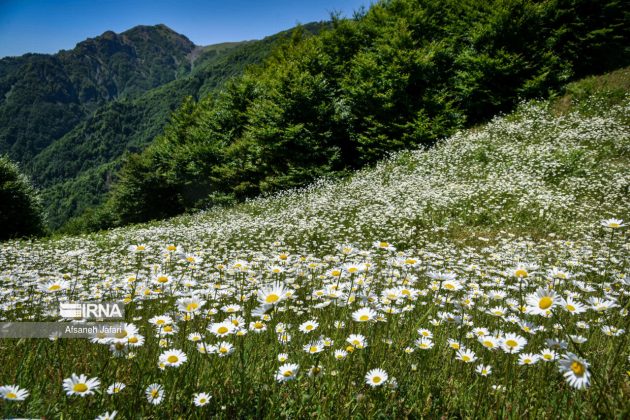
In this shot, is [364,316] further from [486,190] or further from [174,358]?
[486,190]

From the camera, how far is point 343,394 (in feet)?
6.58

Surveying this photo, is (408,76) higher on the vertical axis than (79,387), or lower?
higher

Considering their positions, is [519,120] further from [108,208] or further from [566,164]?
[108,208]

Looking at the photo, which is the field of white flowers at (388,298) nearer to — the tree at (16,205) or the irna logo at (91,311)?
the irna logo at (91,311)

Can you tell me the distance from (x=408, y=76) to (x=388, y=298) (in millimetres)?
18165

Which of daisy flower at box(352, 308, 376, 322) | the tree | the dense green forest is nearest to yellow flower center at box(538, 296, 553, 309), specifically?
daisy flower at box(352, 308, 376, 322)

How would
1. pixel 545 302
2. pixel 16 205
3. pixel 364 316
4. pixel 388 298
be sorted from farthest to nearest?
pixel 16 205 → pixel 388 298 → pixel 364 316 → pixel 545 302

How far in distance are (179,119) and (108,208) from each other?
21.5 m

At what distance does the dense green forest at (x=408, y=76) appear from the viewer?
1778 cm

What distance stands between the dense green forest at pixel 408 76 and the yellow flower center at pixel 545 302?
1703 cm

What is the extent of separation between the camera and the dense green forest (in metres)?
17.8

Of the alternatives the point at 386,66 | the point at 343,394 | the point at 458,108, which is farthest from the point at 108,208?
the point at 343,394

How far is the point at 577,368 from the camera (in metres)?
1.22

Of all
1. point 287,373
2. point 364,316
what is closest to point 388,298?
point 364,316
